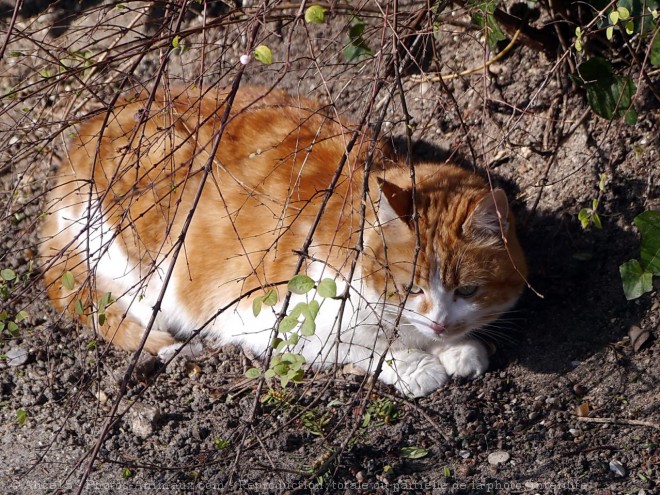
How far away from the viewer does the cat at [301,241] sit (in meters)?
2.62

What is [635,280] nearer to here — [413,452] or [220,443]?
[413,452]

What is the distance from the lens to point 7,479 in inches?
104

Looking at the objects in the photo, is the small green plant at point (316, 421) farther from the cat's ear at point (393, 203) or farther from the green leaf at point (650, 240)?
the green leaf at point (650, 240)

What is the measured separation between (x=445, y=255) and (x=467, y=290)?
0.21 meters

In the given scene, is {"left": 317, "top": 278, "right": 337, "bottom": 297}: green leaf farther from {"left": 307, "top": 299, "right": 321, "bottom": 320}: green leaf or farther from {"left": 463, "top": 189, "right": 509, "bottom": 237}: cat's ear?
{"left": 463, "top": 189, "right": 509, "bottom": 237}: cat's ear

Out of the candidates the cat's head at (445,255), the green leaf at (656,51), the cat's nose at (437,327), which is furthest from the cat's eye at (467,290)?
the green leaf at (656,51)

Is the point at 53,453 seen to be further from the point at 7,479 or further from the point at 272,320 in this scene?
the point at 272,320

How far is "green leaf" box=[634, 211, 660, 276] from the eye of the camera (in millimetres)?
2504

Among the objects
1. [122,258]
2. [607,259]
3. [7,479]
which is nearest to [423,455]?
[607,259]

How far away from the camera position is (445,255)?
8.91ft

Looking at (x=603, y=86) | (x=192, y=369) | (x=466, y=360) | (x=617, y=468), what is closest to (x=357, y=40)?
(x=603, y=86)

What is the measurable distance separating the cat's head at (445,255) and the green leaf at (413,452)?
16.8 inches

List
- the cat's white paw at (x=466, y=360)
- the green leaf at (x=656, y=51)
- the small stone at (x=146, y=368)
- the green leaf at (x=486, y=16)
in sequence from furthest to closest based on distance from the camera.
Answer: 1. the small stone at (x=146, y=368)
2. the cat's white paw at (x=466, y=360)
3. the green leaf at (x=656, y=51)
4. the green leaf at (x=486, y=16)

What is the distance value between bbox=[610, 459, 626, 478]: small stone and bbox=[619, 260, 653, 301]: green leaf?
21.6 inches
